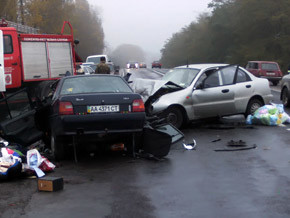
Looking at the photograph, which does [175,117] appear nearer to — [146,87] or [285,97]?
[146,87]

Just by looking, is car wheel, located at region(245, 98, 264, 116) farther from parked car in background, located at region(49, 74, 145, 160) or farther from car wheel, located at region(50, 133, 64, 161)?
car wheel, located at region(50, 133, 64, 161)

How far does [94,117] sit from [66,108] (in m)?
0.47

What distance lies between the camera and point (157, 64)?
10425 cm

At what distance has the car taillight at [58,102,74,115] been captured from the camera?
Result: 24.9 ft

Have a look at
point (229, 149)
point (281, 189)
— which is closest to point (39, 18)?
point (229, 149)

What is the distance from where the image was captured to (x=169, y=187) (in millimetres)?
6168

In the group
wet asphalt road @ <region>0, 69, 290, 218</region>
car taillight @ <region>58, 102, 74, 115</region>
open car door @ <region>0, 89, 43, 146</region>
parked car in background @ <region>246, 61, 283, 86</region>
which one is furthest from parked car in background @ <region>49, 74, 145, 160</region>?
parked car in background @ <region>246, 61, 283, 86</region>

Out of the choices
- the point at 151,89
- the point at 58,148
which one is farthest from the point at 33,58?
the point at 58,148

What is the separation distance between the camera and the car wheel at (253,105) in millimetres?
12305

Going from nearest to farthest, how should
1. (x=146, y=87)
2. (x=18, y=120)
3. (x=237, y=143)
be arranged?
(x=18, y=120), (x=237, y=143), (x=146, y=87)

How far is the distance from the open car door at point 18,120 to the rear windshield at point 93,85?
90cm

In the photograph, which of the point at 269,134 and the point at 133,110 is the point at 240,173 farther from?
the point at 269,134

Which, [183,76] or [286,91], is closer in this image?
[183,76]

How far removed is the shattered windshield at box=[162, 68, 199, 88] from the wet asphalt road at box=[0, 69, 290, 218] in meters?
3.03
